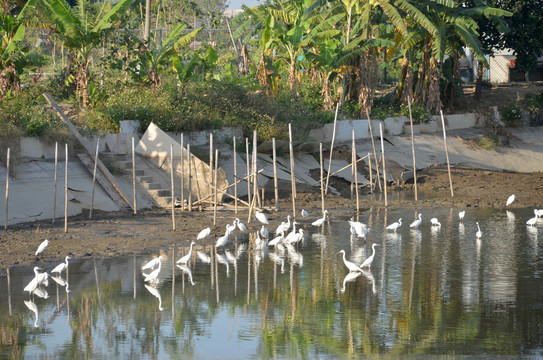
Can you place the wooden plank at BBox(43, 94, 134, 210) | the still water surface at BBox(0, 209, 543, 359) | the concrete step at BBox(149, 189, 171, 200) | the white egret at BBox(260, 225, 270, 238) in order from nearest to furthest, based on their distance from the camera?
1. the still water surface at BBox(0, 209, 543, 359)
2. the white egret at BBox(260, 225, 270, 238)
3. the wooden plank at BBox(43, 94, 134, 210)
4. the concrete step at BBox(149, 189, 171, 200)

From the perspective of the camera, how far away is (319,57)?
1061 inches

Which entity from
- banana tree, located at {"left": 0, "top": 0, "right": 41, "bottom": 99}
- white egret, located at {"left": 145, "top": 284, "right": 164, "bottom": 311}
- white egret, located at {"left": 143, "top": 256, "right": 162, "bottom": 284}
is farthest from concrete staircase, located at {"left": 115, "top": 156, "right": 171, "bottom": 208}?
white egret, located at {"left": 145, "top": 284, "right": 164, "bottom": 311}

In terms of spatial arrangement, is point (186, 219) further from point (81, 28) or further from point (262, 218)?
point (81, 28)

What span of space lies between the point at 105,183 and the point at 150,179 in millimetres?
1394

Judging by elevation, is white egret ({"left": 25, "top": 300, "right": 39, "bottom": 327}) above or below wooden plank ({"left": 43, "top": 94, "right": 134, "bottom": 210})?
below

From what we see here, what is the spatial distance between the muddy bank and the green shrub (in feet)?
20.2

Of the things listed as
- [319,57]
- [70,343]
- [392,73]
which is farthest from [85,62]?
[392,73]

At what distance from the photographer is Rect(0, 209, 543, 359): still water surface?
388 inches

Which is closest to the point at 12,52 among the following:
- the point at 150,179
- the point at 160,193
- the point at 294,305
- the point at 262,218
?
the point at 150,179

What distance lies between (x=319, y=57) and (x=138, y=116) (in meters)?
7.52

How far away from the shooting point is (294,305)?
1184cm

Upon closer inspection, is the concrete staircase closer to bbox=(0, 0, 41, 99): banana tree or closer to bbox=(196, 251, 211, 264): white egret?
bbox=(0, 0, 41, 99): banana tree

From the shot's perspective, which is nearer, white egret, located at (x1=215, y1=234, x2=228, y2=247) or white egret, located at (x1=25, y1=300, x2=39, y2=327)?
white egret, located at (x1=25, y1=300, x2=39, y2=327)

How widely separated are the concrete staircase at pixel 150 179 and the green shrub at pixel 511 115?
17.2 meters
